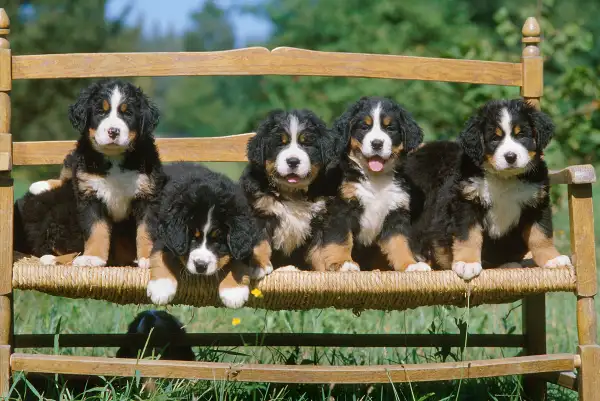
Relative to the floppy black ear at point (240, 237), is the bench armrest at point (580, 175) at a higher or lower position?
higher

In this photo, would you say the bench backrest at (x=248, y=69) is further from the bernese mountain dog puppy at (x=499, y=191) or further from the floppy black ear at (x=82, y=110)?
the bernese mountain dog puppy at (x=499, y=191)

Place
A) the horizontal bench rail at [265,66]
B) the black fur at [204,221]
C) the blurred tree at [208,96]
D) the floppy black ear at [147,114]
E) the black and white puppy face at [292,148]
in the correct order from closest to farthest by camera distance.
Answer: the black fur at [204,221] → the black and white puppy face at [292,148] → the floppy black ear at [147,114] → the horizontal bench rail at [265,66] → the blurred tree at [208,96]

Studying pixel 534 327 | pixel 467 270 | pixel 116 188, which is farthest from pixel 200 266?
pixel 534 327

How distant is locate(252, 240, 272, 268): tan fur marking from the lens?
4.04 m

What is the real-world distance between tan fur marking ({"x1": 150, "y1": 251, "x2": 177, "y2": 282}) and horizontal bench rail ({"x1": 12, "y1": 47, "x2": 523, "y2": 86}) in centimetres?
138

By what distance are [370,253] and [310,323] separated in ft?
4.51

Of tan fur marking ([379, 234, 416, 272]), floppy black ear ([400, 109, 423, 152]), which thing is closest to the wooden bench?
tan fur marking ([379, 234, 416, 272])

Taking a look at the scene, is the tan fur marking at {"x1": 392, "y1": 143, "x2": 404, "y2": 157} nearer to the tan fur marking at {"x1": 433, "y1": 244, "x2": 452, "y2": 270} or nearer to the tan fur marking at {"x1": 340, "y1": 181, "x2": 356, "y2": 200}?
the tan fur marking at {"x1": 340, "y1": 181, "x2": 356, "y2": 200}

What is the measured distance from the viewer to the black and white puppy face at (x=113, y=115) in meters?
4.29

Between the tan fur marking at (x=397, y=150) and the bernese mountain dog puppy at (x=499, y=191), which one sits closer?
the bernese mountain dog puppy at (x=499, y=191)

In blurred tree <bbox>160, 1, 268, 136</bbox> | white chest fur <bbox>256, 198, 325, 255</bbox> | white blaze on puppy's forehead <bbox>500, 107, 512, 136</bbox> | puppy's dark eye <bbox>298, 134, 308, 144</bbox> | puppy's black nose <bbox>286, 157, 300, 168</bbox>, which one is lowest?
white chest fur <bbox>256, 198, 325, 255</bbox>

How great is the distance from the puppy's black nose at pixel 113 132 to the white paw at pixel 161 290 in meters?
0.86

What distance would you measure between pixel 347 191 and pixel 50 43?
747 inches

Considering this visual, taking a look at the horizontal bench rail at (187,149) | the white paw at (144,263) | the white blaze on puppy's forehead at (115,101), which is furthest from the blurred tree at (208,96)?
the white paw at (144,263)
